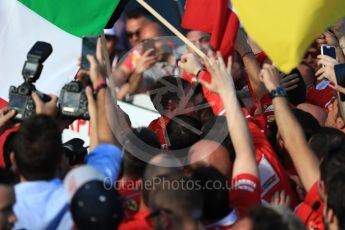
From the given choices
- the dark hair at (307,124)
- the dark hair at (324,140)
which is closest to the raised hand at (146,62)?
the dark hair at (307,124)

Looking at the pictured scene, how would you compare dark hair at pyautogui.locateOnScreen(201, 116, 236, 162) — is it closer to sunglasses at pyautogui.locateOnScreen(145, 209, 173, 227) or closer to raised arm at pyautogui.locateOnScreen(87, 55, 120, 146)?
raised arm at pyautogui.locateOnScreen(87, 55, 120, 146)

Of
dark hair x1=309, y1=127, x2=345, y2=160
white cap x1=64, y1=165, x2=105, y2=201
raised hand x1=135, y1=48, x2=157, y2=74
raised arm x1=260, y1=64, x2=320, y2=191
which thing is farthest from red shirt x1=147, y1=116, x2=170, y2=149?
white cap x1=64, y1=165, x2=105, y2=201

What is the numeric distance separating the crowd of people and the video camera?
2.2 inches

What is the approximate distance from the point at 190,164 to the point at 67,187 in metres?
1.40

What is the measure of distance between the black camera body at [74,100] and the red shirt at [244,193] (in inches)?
34.3

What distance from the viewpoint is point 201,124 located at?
590cm

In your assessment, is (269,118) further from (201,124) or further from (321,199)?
(321,199)

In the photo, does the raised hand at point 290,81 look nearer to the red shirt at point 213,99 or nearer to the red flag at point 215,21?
the red flag at point 215,21

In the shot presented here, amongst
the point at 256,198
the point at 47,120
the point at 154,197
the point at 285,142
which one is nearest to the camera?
the point at 154,197

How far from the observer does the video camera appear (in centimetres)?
486

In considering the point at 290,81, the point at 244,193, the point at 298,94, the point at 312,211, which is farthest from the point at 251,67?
the point at 244,193

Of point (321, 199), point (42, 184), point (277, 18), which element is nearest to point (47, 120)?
point (42, 184)

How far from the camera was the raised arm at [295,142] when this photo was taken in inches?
199

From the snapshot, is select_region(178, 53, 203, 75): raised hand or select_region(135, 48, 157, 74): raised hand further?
select_region(135, 48, 157, 74): raised hand
